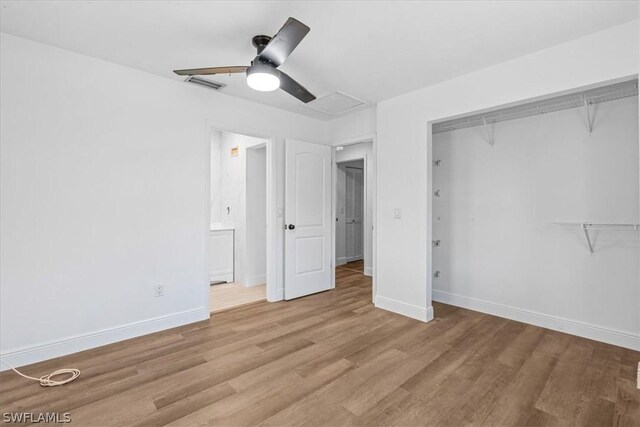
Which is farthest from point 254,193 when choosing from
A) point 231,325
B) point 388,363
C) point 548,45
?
point 548,45

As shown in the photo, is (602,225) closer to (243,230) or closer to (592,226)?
(592,226)

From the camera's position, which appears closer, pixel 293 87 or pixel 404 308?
pixel 293 87

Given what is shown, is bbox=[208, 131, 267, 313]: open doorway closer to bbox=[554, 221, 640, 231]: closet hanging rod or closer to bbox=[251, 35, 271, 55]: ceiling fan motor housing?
bbox=[251, 35, 271, 55]: ceiling fan motor housing

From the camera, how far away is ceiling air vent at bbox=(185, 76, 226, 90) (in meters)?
3.01

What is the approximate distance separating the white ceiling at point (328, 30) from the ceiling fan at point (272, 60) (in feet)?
0.91

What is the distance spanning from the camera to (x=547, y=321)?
3.07m

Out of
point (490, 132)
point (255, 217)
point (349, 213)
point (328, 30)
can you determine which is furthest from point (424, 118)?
point (349, 213)

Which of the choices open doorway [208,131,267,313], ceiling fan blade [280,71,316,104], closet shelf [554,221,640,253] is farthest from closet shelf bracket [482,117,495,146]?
open doorway [208,131,267,313]

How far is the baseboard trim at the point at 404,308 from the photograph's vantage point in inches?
130

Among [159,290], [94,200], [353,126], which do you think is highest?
[353,126]

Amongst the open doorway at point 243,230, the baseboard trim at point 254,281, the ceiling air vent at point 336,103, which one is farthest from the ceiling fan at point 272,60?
the baseboard trim at point 254,281

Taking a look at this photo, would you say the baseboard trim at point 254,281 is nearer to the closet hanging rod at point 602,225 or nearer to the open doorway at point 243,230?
the open doorway at point 243,230

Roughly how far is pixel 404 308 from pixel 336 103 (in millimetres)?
2596

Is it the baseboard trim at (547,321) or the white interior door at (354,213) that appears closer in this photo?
the baseboard trim at (547,321)
